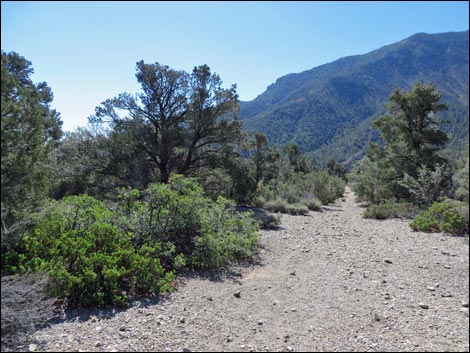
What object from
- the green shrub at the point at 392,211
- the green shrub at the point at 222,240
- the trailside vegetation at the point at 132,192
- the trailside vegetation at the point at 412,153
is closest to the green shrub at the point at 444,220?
the green shrub at the point at 392,211

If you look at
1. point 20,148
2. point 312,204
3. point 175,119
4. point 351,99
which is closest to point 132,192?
point 20,148

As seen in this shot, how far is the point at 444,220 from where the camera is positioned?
984 cm

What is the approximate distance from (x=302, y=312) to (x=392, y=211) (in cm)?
1064

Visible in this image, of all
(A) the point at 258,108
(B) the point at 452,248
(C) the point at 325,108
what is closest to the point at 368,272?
(B) the point at 452,248

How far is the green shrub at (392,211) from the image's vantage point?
1334 cm

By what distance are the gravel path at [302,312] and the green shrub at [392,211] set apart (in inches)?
237

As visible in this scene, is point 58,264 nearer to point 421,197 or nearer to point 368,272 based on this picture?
point 368,272

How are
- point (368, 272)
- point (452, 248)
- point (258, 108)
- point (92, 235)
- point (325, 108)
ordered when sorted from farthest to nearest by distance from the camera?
point (258, 108) → point (325, 108) → point (452, 248) → point (368, 272) → point (92, 235)

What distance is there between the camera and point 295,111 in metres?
99.1

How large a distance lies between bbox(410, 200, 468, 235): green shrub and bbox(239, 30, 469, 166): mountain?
21483 millimetres

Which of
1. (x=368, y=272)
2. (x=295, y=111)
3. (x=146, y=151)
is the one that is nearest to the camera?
(x=368, y=272)

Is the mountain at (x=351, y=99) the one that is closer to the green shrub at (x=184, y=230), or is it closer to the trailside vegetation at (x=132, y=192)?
the trailside vegetation at (x=132, y=192)

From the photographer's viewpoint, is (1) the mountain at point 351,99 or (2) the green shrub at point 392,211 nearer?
(2) the green shrub at point 392,211

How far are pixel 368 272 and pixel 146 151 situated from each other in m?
10.2
